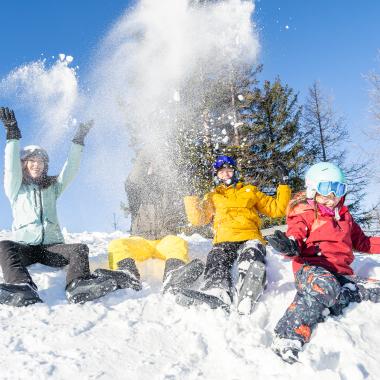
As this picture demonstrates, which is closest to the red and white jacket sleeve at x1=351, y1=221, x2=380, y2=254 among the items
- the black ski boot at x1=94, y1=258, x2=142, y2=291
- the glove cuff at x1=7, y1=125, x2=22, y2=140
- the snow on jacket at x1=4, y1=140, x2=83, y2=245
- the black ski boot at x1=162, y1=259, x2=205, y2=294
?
the black ski boot at x1=162, y1=259, x2=205, y2=294

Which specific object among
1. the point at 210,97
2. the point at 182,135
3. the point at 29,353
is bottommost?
the point at 29,353

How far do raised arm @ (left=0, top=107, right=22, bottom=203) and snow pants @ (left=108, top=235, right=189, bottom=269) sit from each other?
1266 millimetres

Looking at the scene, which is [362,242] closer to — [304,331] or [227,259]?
[227,259]

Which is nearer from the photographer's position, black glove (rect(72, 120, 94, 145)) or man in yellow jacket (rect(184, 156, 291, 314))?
man in yellow jacket (rect(184, 156, 291, 314))

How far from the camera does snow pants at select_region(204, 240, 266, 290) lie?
368cm

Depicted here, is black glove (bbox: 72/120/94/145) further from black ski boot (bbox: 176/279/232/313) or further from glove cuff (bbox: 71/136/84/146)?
black ski boot (bbox: 176/279/232/313)

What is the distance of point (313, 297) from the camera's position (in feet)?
9.95

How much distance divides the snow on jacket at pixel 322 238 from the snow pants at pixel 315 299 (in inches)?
6.9

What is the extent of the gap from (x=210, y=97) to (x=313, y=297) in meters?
13.4

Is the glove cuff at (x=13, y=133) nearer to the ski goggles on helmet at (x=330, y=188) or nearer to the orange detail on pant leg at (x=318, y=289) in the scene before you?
the ski goggles on helmet at (x=330, y=188)

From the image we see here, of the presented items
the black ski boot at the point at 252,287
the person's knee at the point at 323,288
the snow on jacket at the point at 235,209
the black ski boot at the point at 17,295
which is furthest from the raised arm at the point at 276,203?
the black ski boot at the point at 17,295

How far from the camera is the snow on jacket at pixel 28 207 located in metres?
4.31

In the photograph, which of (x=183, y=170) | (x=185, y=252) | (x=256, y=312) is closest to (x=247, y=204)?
(x=185, y=252)

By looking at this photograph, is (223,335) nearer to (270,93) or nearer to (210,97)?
(210,97)
